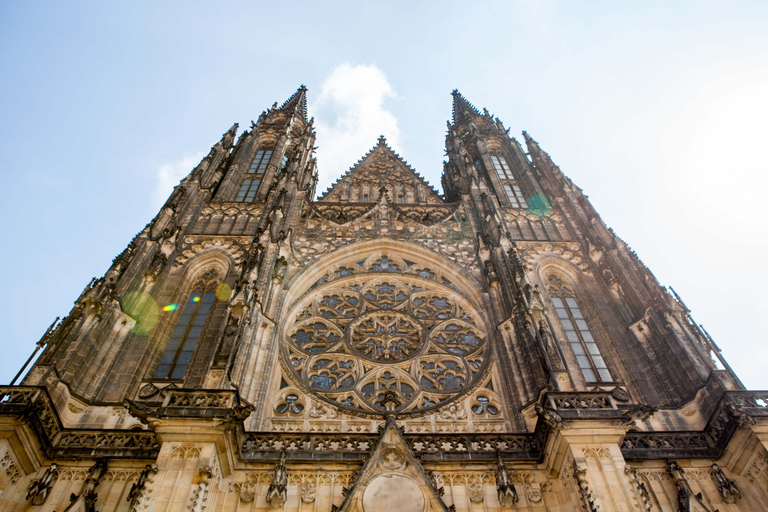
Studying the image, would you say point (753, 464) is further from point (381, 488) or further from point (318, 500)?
point (318, 500)

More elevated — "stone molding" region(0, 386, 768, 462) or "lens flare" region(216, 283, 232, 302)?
"lens flare" region(216, 283, 232, 302)

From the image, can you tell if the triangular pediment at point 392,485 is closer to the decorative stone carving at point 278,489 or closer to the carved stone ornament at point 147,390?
the decorative stone carving at point 278,489

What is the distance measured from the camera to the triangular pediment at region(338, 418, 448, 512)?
9.36m

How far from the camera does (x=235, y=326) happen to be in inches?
472

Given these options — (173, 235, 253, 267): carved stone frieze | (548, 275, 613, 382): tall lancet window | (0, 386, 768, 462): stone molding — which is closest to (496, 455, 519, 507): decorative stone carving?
(0, 386, 768, 462): stone molding

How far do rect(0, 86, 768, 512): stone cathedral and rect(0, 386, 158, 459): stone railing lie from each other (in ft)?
0.12

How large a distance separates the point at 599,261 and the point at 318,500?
1045 cm

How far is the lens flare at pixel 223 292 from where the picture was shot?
15.2m

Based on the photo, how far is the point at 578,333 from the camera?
576 inches

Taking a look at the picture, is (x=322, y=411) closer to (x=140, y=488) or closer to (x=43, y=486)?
(x=140, y=488)

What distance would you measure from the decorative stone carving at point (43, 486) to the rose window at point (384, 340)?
468cm

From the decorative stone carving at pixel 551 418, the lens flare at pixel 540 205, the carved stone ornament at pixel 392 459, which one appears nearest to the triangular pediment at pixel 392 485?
the carved stone ornament at pixel 392 459

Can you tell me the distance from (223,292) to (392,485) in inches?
298

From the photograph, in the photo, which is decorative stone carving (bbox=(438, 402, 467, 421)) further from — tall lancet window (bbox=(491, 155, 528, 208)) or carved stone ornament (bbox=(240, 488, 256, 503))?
tall lancet window (bbox=(491, 155, 528, 208))
